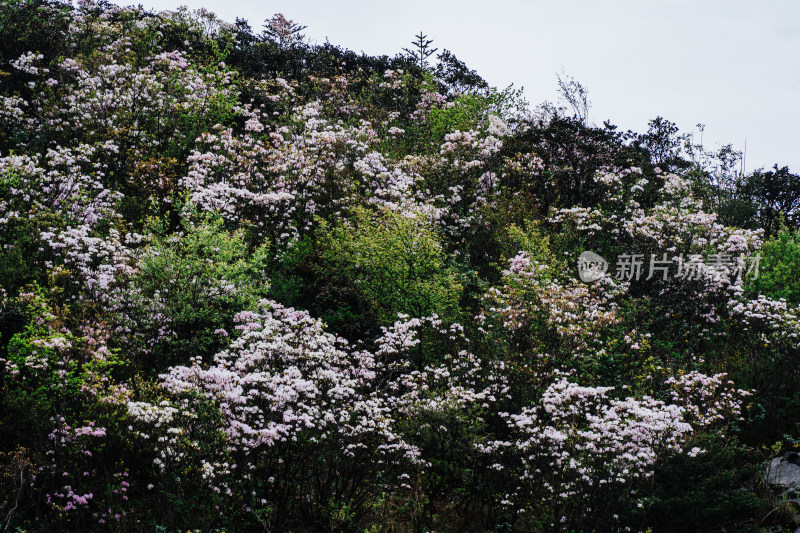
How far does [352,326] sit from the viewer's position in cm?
1738

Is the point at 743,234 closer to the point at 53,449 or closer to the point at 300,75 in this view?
the point at 53,449

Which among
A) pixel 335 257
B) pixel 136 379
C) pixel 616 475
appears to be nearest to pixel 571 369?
pixel 616 475

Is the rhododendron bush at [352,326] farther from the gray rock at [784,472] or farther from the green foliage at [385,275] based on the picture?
the gray rock at [784,472]

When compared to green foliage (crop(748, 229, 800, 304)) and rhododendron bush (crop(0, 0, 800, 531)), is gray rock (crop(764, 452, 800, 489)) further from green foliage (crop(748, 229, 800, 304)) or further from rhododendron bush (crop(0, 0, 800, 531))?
green foliage (crop(748, 229, 800, 304))

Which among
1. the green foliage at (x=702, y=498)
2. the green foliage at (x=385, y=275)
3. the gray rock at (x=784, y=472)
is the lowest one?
the green foliage at (x=702, y=498)

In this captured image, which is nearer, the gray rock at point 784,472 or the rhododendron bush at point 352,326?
the rhododendron bush at point 352,326
